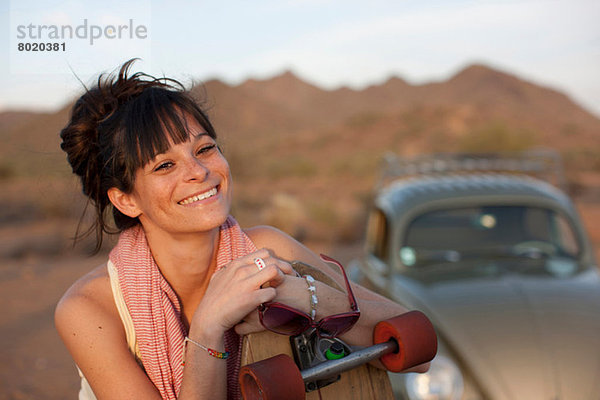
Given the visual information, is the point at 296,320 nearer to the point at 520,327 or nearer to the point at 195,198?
the point at 195,198

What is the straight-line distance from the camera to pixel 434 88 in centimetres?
7000

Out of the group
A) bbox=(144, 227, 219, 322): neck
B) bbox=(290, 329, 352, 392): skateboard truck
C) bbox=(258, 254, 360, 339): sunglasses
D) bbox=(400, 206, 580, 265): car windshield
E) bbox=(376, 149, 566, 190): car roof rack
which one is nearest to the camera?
bbox=(258, 254, 360, 339): sunglasses

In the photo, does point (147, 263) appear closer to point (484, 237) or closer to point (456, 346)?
point (456, 346)

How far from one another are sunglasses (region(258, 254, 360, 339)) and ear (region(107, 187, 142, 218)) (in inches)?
29.3

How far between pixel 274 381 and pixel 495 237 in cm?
333

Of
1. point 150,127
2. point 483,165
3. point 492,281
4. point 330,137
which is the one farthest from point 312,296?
point 330,137

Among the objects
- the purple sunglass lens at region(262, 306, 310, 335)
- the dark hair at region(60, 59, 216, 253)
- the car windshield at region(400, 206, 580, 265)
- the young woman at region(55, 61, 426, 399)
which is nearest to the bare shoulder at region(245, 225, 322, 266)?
the young woman at region(55, 61, 426, 399)

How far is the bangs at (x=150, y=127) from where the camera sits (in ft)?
5.57

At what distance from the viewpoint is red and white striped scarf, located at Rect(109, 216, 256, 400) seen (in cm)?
160

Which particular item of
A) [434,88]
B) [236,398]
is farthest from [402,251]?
[434,88]

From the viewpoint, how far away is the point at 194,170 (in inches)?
66.8

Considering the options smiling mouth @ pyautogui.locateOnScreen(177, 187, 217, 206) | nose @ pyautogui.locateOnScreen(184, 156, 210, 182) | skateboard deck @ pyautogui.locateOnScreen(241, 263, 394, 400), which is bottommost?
skateboard deck @ pyautogui.locateOnScreen(241, 263, 394, 400)

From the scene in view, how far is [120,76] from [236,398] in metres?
1.20

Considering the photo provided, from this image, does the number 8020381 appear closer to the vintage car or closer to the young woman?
the young woman
